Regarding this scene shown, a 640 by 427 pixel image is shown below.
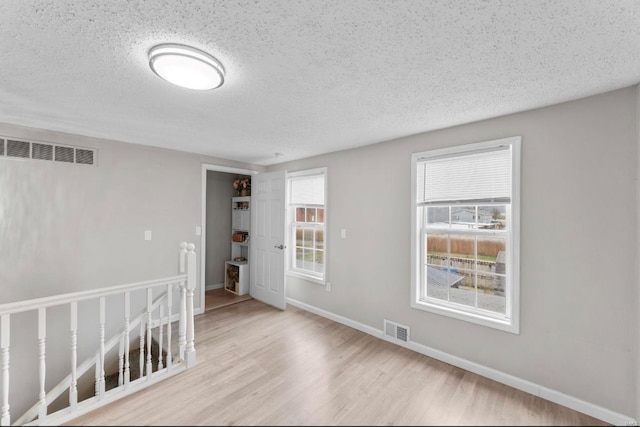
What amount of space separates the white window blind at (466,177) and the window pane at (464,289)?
2.29 ft

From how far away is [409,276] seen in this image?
2.78 metres

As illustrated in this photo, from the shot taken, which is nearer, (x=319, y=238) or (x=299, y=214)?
(x=319, y=238)

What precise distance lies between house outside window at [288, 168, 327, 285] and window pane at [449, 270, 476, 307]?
1622 mm

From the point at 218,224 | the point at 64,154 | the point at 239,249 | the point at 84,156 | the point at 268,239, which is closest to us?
the point at 64,154

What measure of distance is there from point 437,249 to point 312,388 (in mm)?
1750

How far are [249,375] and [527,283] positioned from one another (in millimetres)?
2284

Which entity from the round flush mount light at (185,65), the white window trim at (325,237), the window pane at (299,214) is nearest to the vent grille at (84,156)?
the round flush mount light at (185,65)

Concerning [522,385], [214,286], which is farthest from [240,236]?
[522,385]

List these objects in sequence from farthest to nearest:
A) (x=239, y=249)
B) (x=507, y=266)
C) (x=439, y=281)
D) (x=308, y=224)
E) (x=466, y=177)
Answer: (x=239, y=249)
(x=308, y=224)
(x=439, y=281)
(x=466, y=177)
(x=507, y=266)

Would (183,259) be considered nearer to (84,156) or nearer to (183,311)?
(183,311)

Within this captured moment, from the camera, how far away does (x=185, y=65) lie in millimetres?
1409

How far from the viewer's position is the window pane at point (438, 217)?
8.47 feet

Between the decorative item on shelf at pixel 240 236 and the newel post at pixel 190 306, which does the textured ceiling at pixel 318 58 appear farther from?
the decorative item on shelf at pixel 240 236

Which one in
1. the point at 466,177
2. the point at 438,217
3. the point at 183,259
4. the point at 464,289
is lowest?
the point at 464,289
